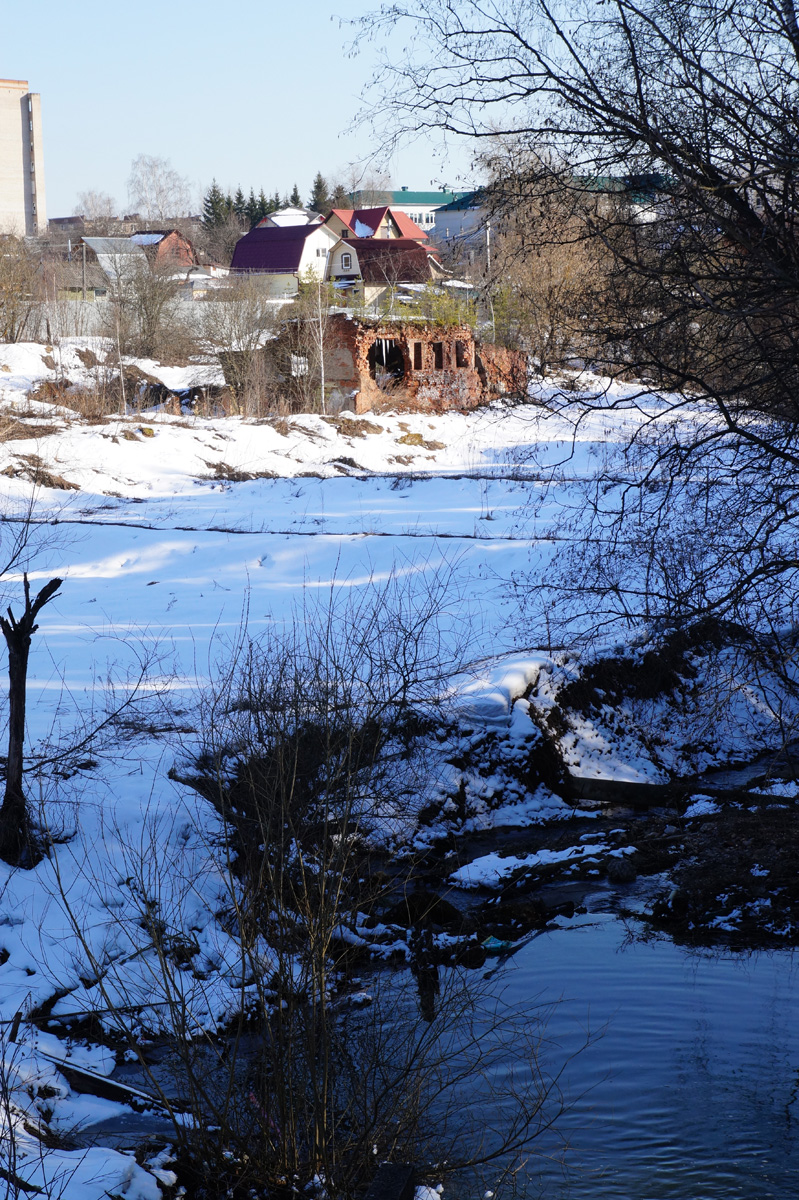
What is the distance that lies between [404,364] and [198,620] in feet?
77.0

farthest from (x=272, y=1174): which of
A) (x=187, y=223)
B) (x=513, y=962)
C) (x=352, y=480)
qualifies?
(x=187, y=223)

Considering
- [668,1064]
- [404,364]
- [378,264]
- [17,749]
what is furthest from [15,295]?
[668,1064]

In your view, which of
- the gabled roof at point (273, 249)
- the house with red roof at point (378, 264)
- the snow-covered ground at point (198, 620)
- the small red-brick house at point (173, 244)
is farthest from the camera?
the small red-brick house at point (173, 244)

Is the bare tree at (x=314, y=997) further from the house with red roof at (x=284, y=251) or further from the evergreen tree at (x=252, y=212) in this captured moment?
the evergreen tree at (x=252, y=212)

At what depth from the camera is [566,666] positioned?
10867 mm

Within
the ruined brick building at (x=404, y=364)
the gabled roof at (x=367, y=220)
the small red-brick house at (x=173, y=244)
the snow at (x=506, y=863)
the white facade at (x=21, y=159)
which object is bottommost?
the snow at (x=506, y=863)

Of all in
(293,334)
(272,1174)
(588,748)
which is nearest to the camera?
(272,1174)

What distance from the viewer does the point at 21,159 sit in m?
71.4

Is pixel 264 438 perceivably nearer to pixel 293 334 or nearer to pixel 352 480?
pixel 352 480

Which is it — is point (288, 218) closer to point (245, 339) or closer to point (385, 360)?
point (385, 360)

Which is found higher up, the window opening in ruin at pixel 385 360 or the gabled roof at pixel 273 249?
the gabled roof at pixel 273 249

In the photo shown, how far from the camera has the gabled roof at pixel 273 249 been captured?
57.4 m

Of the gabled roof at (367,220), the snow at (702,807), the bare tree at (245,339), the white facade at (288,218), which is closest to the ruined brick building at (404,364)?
Result: the bare tree at (245,339)

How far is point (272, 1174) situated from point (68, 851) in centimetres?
359
